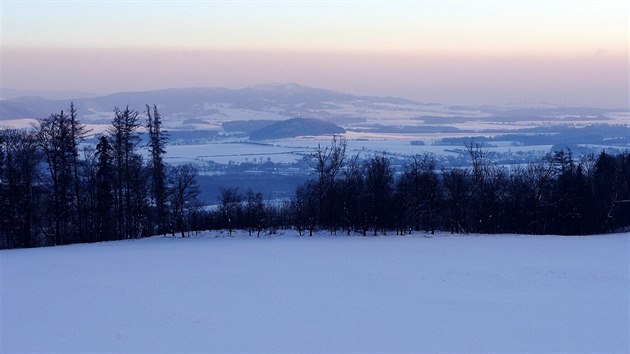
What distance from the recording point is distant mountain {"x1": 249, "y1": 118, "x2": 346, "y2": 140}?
575 feet

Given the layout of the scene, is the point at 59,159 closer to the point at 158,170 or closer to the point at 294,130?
the point at 158,170

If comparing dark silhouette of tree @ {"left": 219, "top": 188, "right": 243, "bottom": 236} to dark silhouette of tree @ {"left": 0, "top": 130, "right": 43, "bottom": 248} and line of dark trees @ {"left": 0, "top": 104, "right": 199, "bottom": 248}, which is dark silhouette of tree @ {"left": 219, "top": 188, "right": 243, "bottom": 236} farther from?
dark silhouette of tree @ {"left": 0, "top": 130, "right": 43, "bottom": 248}

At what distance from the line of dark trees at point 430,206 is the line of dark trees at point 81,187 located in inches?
182

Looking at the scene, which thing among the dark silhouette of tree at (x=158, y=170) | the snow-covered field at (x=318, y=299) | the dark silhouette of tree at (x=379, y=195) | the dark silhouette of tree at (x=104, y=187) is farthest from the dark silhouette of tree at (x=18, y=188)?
the dark silhouette of tree at (x=379, y=195)

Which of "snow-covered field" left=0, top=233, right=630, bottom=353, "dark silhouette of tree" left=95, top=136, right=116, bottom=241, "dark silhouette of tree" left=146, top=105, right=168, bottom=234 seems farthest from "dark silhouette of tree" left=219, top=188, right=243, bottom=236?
"snow-covered field" left=0, top=233, right=630, bottom=353

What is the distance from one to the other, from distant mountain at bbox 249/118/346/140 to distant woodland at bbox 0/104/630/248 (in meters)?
127

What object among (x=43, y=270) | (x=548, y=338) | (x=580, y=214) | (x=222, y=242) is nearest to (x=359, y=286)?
(x=548, y=338)

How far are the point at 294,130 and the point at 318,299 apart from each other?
15614 cm

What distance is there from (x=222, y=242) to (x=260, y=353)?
22.1 m

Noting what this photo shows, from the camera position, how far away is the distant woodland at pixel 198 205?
1543 inches

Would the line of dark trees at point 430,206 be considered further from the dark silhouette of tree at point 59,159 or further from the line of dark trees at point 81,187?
the dark silhouette of tree at point 59,159

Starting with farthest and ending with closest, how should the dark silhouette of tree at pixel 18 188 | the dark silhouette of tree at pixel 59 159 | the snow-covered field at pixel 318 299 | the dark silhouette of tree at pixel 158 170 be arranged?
1. the dark silhouette of tree at pixel 158 170
2. the dark silhouette of tree at pixel 59 159
3. the dark silhouette of tree at pixel 18 188
4. the snow-covered field at pixel 318 299

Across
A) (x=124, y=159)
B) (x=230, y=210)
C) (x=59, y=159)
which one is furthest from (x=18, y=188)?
(x=230, y=210)

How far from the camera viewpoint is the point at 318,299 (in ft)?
68.0
